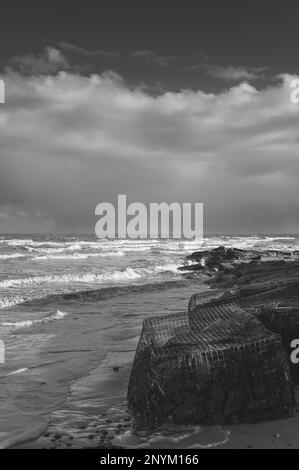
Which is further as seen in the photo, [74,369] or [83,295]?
[83,295]

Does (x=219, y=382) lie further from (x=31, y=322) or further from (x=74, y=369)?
(x=31, y=322)

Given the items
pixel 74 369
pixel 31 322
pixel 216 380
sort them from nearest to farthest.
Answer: pixel 216 380, pixel 74 369, pixel 31 322

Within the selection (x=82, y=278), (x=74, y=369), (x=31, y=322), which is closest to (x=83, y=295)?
(x=31, y=322)

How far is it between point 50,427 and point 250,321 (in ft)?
8.62

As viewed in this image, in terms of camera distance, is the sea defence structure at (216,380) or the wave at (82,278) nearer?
the sea defence structure at (216,380)

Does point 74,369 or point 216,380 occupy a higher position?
point 216,380

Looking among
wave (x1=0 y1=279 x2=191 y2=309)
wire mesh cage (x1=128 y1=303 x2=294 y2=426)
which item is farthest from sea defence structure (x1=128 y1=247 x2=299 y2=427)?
wave (x1=0 y1=279 x2=191 y2=309)

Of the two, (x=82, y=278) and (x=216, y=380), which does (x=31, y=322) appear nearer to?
(x=216, y=380)

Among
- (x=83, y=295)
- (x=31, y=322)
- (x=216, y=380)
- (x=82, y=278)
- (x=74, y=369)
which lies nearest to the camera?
(x=216, y=380)

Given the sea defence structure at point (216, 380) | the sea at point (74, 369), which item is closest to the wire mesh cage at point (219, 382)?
the sea defence structure at point (216, 380)

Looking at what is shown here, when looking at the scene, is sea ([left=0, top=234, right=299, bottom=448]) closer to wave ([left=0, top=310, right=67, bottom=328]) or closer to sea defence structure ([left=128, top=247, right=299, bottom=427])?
wave ([left=0, top=310, right=67, bottom=328])

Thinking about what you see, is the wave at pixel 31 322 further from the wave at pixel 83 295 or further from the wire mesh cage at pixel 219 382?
the wire mesh cage at pixel 219 382
